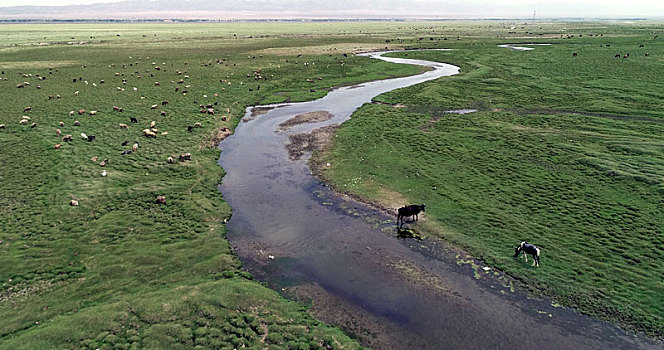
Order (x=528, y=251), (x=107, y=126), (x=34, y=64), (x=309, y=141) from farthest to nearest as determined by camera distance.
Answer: (x=34, y=64) → (x=107, y=126) → (x=309, y=141) → (x=528, y=251)

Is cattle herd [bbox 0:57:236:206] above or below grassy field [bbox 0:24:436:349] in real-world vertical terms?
above

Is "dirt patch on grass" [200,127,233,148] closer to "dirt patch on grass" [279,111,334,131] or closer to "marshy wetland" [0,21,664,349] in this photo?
"marshy wetland" [0,21,664,349]

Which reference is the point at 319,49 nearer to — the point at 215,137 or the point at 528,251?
the point at 215,137

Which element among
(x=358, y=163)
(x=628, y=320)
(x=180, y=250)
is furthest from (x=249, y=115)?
(x=628, y=320)

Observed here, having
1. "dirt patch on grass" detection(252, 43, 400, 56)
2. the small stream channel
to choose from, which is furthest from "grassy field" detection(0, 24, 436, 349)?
"dirt patch on grass" detection(252, 43, 400, 56)

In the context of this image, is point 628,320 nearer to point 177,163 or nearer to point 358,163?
point 358,163

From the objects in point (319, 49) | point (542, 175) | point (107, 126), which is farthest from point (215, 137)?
point (319, 49)
